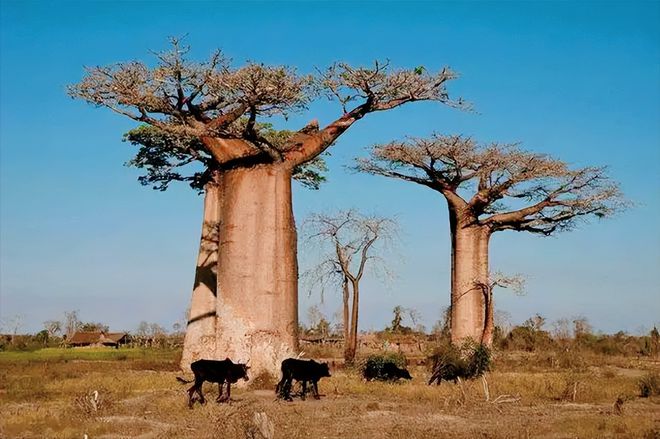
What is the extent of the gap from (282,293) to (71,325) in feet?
170

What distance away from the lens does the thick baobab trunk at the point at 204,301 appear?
20.5 m

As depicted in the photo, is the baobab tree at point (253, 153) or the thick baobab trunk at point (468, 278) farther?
the thick baobab trunk at point (468, 278)

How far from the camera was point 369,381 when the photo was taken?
645 inches

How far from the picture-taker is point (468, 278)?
2216 centimetres

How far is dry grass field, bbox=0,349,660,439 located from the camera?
975cm

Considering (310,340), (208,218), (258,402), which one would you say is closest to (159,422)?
(258,402)

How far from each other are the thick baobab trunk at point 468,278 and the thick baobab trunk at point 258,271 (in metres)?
7.73

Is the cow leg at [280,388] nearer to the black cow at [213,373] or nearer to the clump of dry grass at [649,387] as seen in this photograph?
the black cow at [213,373]

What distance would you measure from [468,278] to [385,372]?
6243 millimetres

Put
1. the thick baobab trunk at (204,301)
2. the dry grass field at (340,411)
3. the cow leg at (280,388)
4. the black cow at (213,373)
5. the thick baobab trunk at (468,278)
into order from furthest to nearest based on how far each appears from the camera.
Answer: the thick baobab trunk at (468,278) → the thick baobab trunk at (204,301) → the cow leg at (280,388) → the black cow at (213,373) → the dry grass field at (340,411)

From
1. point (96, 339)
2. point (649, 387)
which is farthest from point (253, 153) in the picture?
point (96, 339)

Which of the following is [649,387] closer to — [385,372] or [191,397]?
[385,372]

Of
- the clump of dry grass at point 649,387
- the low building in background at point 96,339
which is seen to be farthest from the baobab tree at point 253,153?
the low building in background at point 96,339

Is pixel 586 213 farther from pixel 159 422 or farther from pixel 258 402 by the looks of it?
pixel 159 422
